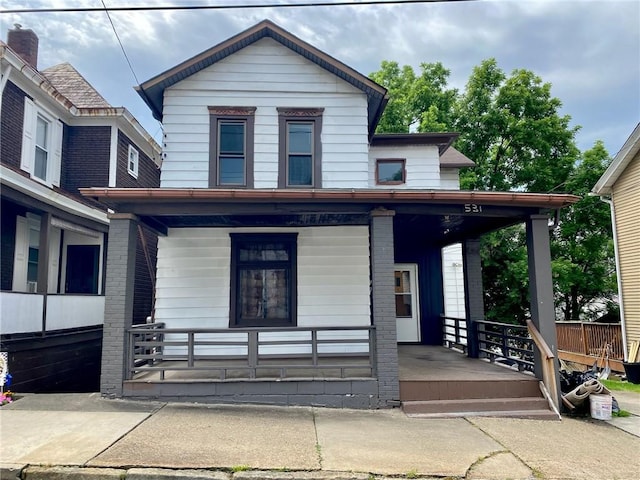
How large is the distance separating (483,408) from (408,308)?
4.88m

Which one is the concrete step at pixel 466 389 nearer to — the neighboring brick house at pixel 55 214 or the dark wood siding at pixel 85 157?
the neighboring brick house at pixel 55 214

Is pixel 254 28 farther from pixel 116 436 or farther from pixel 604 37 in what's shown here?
pixel 604 37

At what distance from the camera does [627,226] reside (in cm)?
1330

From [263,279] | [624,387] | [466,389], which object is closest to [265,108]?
[263,279]

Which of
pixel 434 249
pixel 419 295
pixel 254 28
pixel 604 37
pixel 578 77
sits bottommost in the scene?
pixel 419 295

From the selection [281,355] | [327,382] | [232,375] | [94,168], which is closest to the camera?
[327,382]

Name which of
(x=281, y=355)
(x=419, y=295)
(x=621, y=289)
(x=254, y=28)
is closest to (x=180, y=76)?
(x=254, y=28)

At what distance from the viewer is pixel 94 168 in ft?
40.4

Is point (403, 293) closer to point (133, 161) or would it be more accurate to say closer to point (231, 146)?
point (231, 146)

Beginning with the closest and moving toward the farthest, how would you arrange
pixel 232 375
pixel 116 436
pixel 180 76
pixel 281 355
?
pixel 116 436 → pixel 232 375 → pixel 281 355 → pixel 180 76

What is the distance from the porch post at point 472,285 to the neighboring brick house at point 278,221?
28 mm

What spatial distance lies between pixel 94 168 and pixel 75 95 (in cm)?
281

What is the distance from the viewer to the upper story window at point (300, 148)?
8953 mm

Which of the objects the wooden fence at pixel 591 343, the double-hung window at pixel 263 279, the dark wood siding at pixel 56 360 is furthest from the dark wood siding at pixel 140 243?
the wooden fence at pixel 591 343
